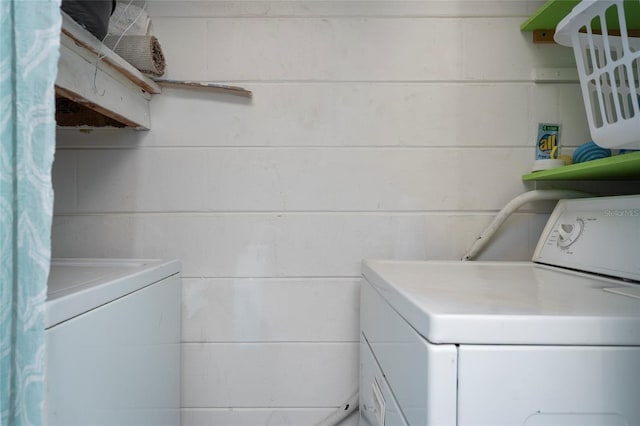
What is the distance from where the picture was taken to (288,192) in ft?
3.95

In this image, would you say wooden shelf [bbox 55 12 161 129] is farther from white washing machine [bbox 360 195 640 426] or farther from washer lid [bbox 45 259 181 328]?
white washing machine [bbox 360 195 640 426]

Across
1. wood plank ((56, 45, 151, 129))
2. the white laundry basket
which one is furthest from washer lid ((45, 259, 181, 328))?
the white laundry basket

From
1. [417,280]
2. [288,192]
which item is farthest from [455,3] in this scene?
[417,280]

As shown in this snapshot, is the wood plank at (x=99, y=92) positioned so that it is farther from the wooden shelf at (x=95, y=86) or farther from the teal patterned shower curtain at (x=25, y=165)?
the teal patterned shower curtain at (x=25, y=165)

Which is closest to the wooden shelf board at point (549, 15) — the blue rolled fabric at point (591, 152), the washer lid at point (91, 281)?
the blue rolled fabric at point (591, 152)

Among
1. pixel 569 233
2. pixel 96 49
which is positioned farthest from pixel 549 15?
pixel 96 49

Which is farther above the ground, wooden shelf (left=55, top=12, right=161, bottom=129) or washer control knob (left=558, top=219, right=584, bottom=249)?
wooden shelf (left=55, top=12, right=161, bottom=129)

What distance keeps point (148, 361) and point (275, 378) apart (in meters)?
0.46

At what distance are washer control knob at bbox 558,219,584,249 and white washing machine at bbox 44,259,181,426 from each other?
1.11m

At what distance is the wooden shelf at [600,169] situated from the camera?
0.79 meters

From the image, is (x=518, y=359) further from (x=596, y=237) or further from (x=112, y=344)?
(x=112, y=344)

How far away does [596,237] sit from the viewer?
875 millimetres

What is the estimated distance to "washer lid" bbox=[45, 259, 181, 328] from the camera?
1.87ft

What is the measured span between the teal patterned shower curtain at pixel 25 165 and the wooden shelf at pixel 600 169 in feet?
3.62
